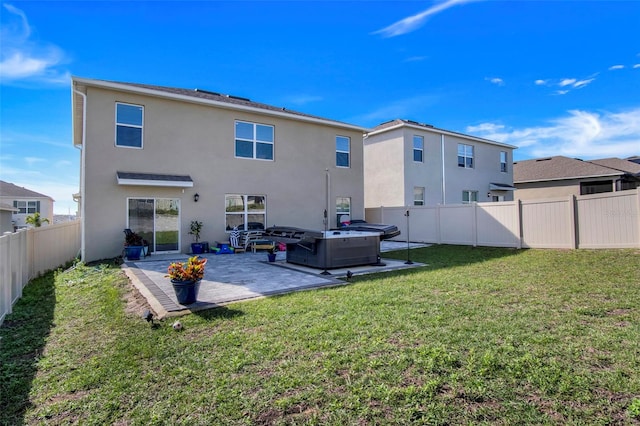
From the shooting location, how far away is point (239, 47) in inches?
505

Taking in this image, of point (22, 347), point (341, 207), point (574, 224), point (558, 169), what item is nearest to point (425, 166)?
point (341, 207)

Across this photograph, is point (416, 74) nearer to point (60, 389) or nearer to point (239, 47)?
point (239, 47)

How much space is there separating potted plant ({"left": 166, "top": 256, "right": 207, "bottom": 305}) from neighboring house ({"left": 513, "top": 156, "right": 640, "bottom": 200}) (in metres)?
26.5

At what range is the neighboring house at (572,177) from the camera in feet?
72.6

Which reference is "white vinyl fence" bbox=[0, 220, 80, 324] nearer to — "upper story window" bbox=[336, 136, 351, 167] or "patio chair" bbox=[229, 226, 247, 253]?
"patio chair" bbox=[229, 226, 247, 253]

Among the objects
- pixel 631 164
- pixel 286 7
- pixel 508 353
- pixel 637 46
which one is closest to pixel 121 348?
pixel 508 353

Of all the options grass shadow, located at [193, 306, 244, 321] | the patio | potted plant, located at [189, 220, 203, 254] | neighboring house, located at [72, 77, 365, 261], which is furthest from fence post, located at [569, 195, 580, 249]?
potted plant, located at [189, 220, 203, 254]

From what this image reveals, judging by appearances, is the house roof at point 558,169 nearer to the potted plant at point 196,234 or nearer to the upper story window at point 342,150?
the upper story window at point 342,150

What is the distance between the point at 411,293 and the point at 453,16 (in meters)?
10.2

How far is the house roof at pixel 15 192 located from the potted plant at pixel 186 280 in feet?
110

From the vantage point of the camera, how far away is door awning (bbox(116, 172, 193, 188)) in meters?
11.0

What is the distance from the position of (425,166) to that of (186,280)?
667 inches

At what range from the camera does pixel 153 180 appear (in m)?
11.4

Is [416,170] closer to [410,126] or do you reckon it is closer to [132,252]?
[410,126]
